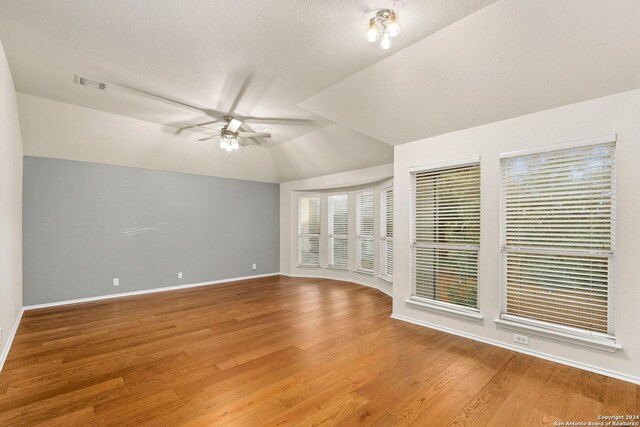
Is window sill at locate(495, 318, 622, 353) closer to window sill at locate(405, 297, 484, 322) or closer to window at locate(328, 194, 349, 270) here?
window sill at locate(405, 297, 484, 322)

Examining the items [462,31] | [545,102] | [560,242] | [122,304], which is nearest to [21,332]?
[122,304]

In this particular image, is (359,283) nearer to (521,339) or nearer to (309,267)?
(309,267)

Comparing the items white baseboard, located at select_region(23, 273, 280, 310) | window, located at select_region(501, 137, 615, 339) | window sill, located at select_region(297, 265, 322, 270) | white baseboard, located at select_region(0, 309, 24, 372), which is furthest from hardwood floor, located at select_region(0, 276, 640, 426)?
window sill, located at select_region(297, 265, 322, 270)

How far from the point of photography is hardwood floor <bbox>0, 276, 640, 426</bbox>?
211cm

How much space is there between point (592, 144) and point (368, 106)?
2.22 metres

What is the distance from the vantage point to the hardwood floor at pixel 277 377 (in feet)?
6.91

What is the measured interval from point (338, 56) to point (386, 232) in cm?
388

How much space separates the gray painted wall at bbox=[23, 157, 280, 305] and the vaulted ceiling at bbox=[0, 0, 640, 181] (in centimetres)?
173

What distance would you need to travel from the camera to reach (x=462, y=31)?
241 centimetres

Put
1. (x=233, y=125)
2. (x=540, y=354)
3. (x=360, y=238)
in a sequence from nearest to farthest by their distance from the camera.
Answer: (x=540, y=354) < (x=233, y=125) < (x=360, y=238)

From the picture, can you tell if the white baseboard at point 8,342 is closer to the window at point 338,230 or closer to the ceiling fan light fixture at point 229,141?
the ceiling fan light fixture at point 229,141

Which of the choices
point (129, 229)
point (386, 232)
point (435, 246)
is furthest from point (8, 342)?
point (386, 232)

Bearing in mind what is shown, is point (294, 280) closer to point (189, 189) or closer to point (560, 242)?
point (189, 189)

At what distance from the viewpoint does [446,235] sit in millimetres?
3752
